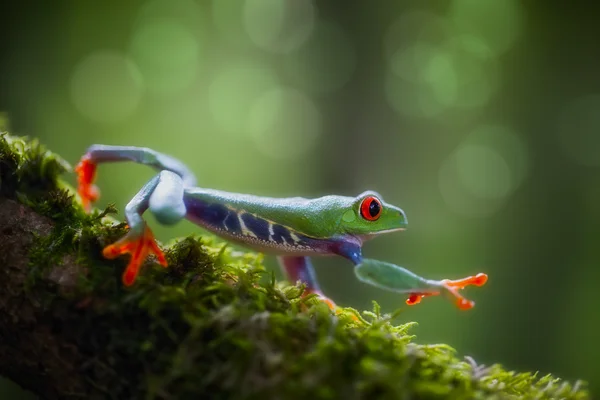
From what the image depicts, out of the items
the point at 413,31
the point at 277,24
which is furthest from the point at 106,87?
the point at 413,31

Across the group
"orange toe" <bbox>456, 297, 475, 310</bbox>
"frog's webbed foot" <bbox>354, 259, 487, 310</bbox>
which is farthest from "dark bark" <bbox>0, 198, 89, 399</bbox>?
"orange toe" <bbox>456, 297, 475, 310</bbox>

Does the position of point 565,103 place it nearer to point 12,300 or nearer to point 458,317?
point 458,317

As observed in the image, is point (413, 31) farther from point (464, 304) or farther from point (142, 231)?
point (142, 231)

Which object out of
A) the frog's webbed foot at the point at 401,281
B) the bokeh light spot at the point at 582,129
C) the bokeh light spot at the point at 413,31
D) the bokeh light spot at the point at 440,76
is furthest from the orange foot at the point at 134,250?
the bokeh light spot at the point at 582,129

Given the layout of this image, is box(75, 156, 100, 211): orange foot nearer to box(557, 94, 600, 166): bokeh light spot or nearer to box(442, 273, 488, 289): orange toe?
box(442, 273, 488, 289): orange toe

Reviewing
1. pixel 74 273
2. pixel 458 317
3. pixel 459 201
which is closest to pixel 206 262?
pixel 74 273

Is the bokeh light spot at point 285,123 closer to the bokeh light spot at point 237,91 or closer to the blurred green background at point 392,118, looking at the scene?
the blurred green background at point 392,118

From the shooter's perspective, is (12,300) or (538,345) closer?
(12,300)
